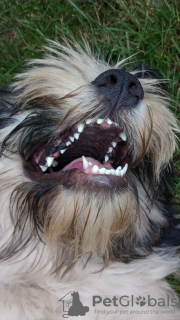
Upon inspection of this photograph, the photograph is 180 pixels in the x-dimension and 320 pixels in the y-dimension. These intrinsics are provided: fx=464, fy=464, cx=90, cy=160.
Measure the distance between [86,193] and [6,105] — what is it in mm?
727

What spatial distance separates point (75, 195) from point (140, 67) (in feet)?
3.22

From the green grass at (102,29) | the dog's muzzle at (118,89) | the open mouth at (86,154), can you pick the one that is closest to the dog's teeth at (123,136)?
the open mouth at (86,154)

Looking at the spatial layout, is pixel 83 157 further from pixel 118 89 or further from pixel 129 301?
pixel 129 301

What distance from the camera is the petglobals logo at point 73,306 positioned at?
2.31 metres

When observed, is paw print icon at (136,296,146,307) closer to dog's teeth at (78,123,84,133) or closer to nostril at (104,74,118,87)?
dog's teeth at (78,123,84,133)

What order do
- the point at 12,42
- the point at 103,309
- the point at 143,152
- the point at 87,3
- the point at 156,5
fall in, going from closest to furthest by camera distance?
the point at 143,152 < the point at 103,309 < the point at 156,5 < the point at 87,3 < the point at 12,42

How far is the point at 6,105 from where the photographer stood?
2.38m

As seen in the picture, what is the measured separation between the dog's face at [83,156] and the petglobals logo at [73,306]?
187mm

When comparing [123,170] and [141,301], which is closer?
[123,170]

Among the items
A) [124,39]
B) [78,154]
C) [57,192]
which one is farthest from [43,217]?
[124,39]

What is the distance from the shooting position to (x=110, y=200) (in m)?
1.99

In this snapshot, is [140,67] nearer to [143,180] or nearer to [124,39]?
[143,180]

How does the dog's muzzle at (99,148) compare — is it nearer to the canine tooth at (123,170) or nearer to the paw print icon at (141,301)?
the canine tooth at (123,170)

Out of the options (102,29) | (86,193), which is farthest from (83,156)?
(102,29)
